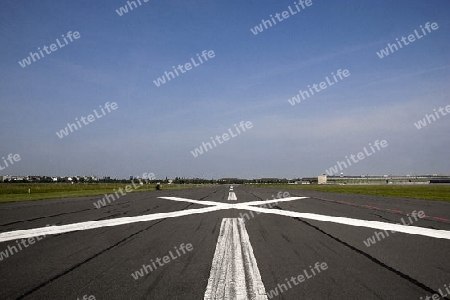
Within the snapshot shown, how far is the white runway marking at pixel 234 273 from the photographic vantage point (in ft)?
10.4

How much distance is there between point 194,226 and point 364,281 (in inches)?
195

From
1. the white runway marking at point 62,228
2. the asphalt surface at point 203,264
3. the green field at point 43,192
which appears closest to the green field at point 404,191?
the asphalt surface at point 203,264

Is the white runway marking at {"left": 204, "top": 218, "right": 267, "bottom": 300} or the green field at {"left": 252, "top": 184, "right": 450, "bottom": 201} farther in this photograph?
the green field at {"left": 252, "top": 184, "right": 450, "bottom": 201}

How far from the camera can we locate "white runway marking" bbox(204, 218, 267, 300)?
3156mm

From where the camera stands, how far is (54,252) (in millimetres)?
5250

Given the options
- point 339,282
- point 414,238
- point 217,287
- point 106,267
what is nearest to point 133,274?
point 106,267

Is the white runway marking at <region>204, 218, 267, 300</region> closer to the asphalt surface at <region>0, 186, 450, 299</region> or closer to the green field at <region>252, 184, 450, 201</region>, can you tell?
the asphalt surface at <region>0, 186, 450, 299</region>

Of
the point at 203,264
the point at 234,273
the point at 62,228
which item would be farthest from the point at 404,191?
the point at 234,273

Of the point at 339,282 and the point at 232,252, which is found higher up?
the point at 232,252

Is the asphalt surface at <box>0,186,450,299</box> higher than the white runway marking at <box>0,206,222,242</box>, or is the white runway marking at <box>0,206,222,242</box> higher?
the white runway marking at <box>0,206,222,242</box>

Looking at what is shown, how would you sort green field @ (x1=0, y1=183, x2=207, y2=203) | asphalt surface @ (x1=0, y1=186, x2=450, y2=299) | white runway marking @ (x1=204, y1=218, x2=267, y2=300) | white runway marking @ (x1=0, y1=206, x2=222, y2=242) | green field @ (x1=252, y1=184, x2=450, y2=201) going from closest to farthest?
1. white runway marking @ (x1=204, y1=218, x2=267, y2=300)
2. asphalt surface @ (x1=0, y1=186, x2=450, y2=299)
3. white runway marking @ (x1=0, y1=206, x2=222, y2=242)
4. green field @ (x1=252, y1=184, x2=450, y2=201)
5. green field @ (x1=0, y1=183, x2=207, y2=203)

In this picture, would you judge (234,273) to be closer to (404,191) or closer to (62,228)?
(62,228)

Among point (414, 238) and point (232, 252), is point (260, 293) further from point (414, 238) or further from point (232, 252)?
point (414, 238)

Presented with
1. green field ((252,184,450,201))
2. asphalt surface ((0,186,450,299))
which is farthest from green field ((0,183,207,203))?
green field ((252,184,450,201))
